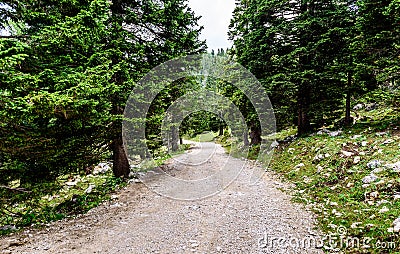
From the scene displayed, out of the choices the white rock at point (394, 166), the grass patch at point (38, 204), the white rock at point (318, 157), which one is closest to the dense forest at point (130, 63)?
the grass patch at point (38, 204)

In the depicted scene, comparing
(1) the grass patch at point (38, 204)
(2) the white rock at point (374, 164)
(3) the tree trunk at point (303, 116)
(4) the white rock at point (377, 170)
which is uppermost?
(3) the tree trunk at point (303, 116)

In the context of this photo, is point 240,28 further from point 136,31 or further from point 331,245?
point 331,245

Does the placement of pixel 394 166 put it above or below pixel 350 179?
above

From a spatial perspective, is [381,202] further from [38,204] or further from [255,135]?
[255,135]

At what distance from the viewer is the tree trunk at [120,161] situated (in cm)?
1104

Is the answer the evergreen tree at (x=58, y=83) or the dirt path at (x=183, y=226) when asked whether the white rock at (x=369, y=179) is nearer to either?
the dirt path at (x=183, y=226)

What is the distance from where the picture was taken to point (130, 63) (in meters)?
11.1

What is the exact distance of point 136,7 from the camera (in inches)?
446
